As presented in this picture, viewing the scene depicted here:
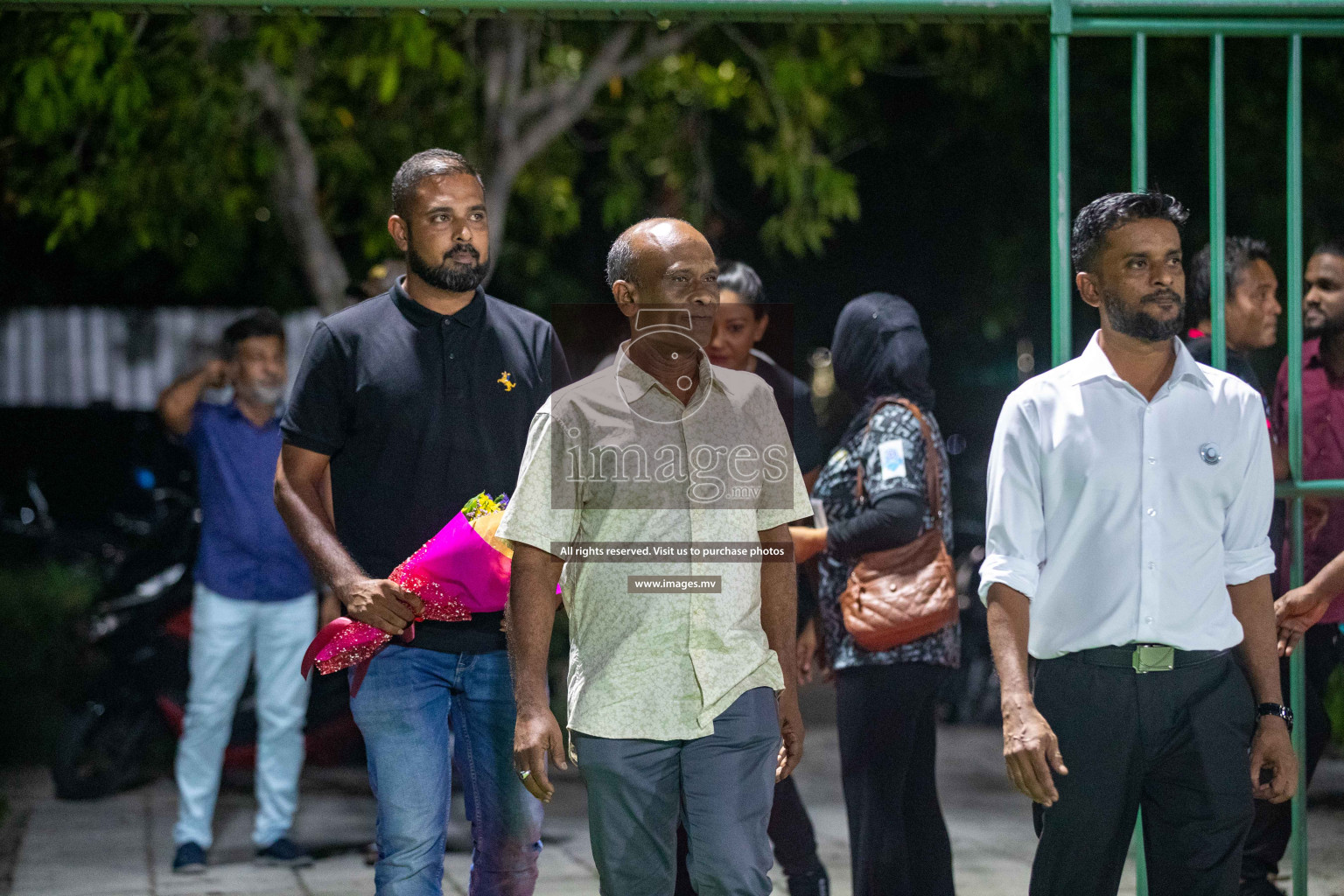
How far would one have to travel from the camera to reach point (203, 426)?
5984mm

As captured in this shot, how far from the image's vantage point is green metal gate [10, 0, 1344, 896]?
3850mm

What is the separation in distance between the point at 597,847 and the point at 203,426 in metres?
3.42

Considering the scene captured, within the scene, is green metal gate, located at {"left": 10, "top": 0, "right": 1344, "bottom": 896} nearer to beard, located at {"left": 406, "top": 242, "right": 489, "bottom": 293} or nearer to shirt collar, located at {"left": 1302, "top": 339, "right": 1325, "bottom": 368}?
beard, located at {"left": 406, "top": 242, "right": 489, "bottom": 293}

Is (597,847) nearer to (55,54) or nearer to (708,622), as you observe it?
(708,622)

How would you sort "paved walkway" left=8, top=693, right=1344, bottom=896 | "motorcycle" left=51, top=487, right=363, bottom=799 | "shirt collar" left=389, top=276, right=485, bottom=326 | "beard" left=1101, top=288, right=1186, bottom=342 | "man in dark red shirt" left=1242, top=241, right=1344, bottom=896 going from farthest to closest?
"motorcycle" left=51, top=487, right=363, bottom=799
"paved walkway" left=8, top=693, right=1344, bottom=896
"man in dark red shirt" left=1242, top=241, right=1344, bottom=896
"shirt collar" left=389, top=276, right=485, bottom=326
"beard" left=1101, top=288, right=1186, bottom=342

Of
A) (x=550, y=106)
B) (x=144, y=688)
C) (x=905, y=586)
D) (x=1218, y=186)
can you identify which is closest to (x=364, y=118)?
(x=550, y=106)

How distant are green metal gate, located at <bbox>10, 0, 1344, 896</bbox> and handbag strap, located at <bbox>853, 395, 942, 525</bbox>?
1.63ft

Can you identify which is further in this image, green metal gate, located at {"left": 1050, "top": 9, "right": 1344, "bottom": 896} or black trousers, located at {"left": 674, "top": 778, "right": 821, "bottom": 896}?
black trousers, located at {"left": 674, "top": 778, "right": 821, "bottom": 896}

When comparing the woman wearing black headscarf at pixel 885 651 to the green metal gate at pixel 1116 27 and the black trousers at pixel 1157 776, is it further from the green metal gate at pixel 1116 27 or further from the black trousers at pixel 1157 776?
the black trousers at pixel 1157 776

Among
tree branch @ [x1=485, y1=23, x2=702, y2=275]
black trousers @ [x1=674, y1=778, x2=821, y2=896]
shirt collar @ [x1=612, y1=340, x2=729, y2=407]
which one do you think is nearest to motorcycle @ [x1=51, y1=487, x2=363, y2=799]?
tree branch @ [x1=485, y1=23, x2=702, y2=275]

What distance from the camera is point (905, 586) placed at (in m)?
4.23

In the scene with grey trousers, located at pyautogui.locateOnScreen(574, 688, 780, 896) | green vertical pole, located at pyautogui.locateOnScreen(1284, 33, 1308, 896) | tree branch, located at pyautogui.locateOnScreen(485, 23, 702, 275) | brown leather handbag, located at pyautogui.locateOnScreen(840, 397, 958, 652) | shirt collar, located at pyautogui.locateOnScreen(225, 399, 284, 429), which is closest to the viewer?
grey trousers, located at pyautogui.locateOnScreen(574, 688, 780, 896)

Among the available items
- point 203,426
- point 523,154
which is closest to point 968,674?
point 523,154

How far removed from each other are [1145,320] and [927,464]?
1.09m
